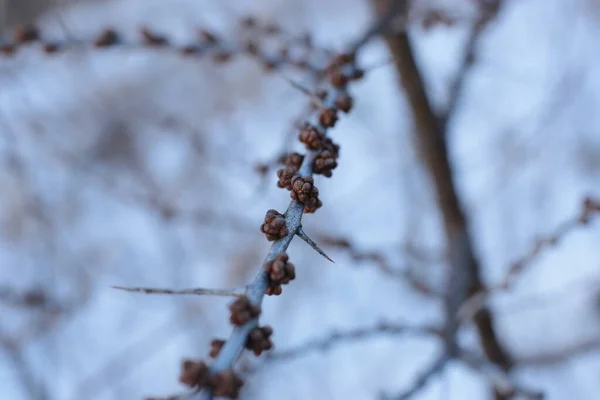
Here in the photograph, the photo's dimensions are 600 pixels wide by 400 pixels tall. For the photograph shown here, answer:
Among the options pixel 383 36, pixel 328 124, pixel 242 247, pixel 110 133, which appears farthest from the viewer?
pixel 110 133

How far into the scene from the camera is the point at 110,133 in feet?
13.3

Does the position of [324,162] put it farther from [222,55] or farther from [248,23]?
[248,23]

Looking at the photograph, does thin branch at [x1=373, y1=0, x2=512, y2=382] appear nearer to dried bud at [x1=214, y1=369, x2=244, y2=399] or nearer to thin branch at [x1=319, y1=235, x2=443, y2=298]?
thin branch at [x1=319, y1=235, x2=443, y2=298]

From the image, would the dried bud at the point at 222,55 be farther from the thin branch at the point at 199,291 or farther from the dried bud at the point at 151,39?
the thin branch at the point at 199,291

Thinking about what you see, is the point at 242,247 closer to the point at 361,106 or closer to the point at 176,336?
the point at 176,336

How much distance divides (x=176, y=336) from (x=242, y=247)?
0.67 metres

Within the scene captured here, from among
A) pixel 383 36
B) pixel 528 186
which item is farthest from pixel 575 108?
pixel 383 36

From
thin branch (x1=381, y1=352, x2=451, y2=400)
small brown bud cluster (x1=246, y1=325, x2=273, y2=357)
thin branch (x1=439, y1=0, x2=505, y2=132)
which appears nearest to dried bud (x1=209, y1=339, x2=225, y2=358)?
small brown bud cluster (x1=246, y1=325, x2=273, y2=357)

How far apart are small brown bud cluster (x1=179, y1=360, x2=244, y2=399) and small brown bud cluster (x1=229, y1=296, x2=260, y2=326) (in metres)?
0.04

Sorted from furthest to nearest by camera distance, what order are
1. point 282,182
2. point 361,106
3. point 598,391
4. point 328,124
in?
1. point 361,106
2. point 598,391
3. point 328,124
4. point 282,182

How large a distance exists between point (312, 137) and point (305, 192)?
12 cm

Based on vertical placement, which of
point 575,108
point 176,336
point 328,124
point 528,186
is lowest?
point 328,124

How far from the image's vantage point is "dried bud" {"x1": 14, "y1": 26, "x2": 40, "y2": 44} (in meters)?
0.99

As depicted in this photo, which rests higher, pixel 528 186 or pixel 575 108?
pixel 575 108
